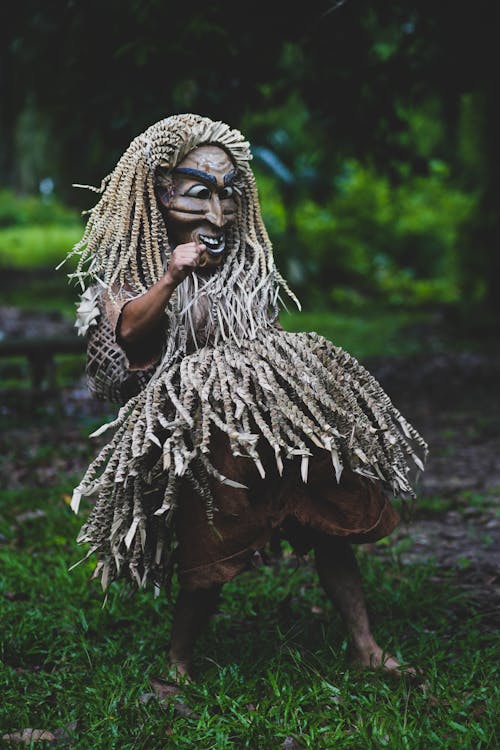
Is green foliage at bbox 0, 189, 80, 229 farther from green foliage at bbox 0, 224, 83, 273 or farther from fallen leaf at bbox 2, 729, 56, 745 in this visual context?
fallen leaf at bbox 2, 729, 56, 745

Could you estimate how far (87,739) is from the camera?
98.7 inches

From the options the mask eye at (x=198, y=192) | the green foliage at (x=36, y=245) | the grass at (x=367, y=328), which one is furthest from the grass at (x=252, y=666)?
the green foliage at (x=36, y=245)

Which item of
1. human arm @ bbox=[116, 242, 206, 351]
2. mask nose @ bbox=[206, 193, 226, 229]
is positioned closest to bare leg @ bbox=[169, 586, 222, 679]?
human arm @ bbox=[116, 242, 206, 351]

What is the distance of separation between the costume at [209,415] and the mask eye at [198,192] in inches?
3.4

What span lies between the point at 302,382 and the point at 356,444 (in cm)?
25

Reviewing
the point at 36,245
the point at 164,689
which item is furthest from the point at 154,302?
the point at 36,245

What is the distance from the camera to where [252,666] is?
288cm

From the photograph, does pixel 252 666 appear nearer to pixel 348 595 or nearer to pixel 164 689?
pixel 164 689

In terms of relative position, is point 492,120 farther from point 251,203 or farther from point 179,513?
point 179,513

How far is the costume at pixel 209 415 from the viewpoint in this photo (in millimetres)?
2543

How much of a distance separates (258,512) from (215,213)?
3.15ft

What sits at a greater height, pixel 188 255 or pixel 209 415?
pixel 188 255

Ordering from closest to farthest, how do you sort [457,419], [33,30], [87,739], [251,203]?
[87,739]
[251,203]
[33,30]
[457,419]

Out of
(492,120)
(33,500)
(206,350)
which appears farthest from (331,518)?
(492,120)
